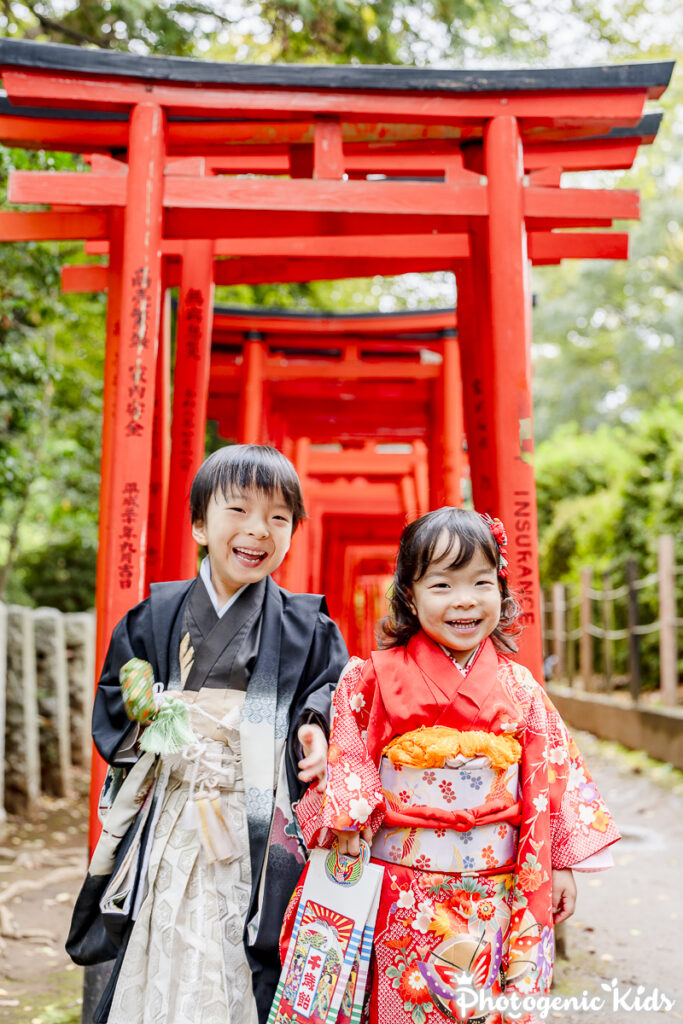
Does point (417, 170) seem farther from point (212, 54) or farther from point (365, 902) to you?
point (212, 54)

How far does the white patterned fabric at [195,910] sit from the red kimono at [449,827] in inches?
6.9

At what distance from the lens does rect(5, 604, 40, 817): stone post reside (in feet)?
21.1

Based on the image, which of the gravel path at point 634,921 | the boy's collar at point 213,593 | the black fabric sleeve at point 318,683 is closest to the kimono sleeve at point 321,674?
the black fabric sleeve at point 318,683

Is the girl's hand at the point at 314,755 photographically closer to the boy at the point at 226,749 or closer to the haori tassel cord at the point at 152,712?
the boy at the point at 226,749

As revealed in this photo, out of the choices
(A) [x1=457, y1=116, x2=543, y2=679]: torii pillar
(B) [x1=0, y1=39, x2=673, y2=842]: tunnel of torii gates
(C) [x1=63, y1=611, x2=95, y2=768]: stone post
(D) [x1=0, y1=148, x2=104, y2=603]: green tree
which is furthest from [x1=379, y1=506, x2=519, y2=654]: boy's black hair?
(C) [x1=63, y1=611, x2=95, y2=768]: stone post

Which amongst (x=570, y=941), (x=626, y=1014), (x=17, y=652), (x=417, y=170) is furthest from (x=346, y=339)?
(x=626, y=1014)

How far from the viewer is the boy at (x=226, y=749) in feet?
7.42

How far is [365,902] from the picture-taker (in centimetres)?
216

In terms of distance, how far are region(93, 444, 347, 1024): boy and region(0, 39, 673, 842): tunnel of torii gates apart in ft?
2.95

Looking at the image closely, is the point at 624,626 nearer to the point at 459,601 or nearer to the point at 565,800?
the point at 565,800

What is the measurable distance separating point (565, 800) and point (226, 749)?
2.89 ft

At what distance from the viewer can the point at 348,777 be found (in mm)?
2197

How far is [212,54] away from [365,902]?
9197mm

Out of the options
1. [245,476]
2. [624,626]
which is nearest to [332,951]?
[245,476]
